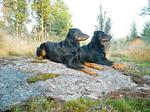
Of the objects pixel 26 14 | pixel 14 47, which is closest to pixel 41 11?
pixel 26 14

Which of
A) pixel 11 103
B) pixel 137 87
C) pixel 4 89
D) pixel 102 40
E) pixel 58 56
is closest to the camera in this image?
pixel 11 103

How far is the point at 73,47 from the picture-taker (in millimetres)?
9156

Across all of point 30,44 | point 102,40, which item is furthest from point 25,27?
point 102,40

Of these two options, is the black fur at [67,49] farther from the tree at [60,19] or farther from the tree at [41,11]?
the tree at [60,19]

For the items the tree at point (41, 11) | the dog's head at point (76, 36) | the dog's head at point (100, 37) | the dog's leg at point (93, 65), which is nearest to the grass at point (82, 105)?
the dog's leg at point (93, 65)

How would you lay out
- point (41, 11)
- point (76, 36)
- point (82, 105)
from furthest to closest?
point (41, 11), point (76, 36), point (82, 105)

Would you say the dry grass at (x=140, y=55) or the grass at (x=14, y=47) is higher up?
the grass at (x=14, y=47)

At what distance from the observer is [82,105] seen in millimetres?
6012

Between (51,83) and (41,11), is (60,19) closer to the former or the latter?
(41,11)

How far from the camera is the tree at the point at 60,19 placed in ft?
119

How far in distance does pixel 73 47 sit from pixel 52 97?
312cm

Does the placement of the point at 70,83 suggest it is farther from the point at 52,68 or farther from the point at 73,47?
the point at 73,47

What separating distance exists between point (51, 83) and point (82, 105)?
1.14 metres

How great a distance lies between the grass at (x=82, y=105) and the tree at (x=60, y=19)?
28953mm
